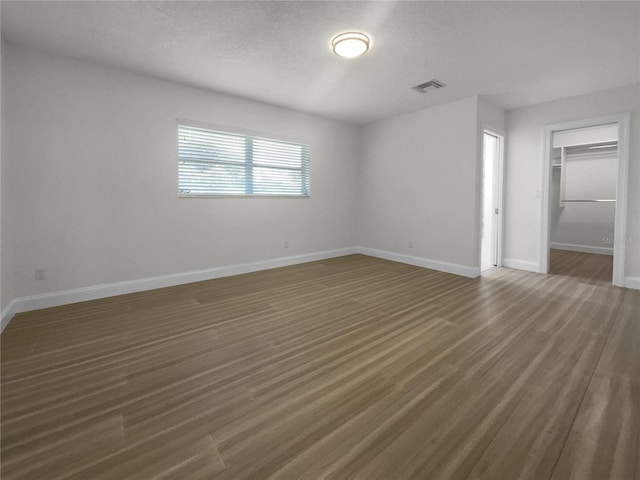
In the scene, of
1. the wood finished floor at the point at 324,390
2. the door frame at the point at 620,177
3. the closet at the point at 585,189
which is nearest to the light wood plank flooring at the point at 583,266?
the door frame at the point at 620,177

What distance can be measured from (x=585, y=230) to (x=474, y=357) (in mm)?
6170

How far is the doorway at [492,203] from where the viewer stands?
15.7ft

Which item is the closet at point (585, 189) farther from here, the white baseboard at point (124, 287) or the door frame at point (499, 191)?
the white baseboard at point (124, 287)

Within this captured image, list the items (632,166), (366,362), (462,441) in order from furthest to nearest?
(632,166)
(366,362)
(462,441)

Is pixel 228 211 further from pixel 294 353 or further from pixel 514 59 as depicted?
pixel 514 59

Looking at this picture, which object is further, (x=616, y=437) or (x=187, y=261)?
(x=187, y=261)

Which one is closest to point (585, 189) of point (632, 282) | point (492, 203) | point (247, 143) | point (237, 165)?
point (492, 203)

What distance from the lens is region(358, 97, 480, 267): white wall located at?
169 inches

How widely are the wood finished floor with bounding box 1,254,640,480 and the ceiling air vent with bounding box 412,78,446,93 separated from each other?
2766mm

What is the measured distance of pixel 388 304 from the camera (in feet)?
10.5

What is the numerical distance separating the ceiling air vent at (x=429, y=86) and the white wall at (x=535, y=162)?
1.83m

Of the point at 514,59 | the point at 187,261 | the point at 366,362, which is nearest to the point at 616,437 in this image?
the point at 366,362

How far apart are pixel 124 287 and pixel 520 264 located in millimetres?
5841

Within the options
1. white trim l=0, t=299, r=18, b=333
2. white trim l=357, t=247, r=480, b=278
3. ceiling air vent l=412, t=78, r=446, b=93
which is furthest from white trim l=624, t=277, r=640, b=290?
white trim l=0, t=299, r=18, b=333
